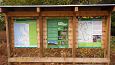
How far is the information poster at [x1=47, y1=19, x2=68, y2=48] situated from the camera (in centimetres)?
968

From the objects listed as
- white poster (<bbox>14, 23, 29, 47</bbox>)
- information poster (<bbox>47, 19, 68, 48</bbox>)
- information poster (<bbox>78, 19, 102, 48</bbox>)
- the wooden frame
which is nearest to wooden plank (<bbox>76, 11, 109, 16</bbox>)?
the wooden frame

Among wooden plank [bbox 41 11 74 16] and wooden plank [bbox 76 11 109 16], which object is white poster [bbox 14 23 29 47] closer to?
wooden plank [bbox 41 11 74 16]

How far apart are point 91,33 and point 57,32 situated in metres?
1.23

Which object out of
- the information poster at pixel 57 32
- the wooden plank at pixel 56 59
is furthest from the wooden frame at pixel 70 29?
the information poster at pixel 57 32

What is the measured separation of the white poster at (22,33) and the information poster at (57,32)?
0.80m

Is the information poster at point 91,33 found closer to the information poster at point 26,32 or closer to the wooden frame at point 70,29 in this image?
the wooden frame at point 70,29

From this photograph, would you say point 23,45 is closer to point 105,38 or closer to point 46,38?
point 46,38

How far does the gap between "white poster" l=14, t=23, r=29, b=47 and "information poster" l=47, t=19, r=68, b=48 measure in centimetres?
80

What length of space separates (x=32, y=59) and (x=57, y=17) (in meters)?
1.76

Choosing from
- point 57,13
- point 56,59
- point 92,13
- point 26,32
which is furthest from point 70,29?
point 26,32

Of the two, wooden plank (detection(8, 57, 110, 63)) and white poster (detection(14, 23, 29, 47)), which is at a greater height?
white poster (detection(14, 23, 29, 47))

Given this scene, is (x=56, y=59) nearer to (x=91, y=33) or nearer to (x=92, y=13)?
(x=91, y=33)

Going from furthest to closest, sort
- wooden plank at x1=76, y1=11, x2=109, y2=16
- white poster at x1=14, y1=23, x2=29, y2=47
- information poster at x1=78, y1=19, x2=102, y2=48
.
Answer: white poster at x1=14, y1=23, x2=29, y2=47
information poster at x1=78, y1=19, x2=102, y2=48
wooden plank at x1=76, y1=11, x2=109, y2=16

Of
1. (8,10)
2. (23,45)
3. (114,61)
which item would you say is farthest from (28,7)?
(114,61)
